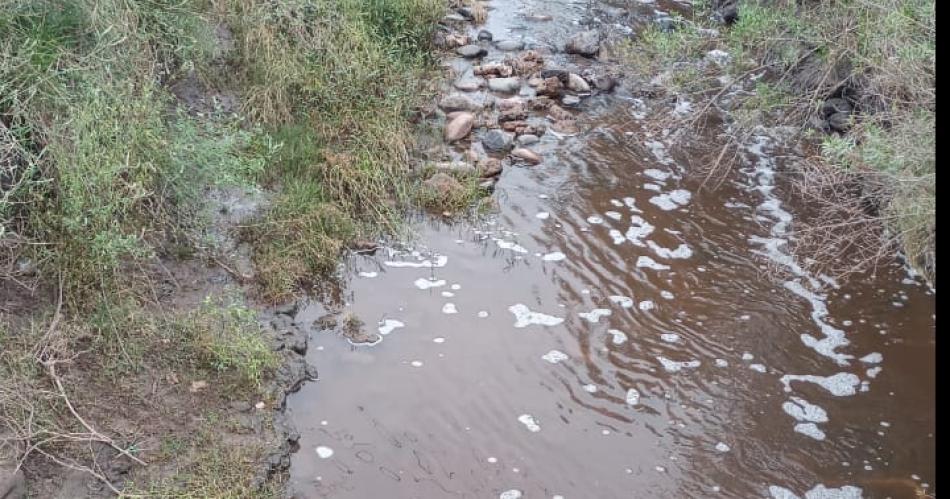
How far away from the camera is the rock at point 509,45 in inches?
394

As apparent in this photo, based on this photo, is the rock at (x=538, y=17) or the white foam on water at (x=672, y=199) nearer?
the white foam on water at (x=672, y=199)

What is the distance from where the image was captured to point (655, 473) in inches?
182

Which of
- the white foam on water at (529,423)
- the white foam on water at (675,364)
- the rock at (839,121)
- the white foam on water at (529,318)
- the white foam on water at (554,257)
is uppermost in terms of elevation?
the rock at (839,121)

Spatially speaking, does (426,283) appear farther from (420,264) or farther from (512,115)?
(512,115)

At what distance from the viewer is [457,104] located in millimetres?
8398

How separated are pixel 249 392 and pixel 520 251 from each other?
2.44 metres

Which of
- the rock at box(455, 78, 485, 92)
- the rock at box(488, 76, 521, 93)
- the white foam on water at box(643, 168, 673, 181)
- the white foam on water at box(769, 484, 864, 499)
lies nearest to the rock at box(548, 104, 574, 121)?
the rock at box(488, 76, 521, 93)

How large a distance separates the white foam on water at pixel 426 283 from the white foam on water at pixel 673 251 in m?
1.68

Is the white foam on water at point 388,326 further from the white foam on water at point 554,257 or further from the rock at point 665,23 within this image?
the rock at point 665,23

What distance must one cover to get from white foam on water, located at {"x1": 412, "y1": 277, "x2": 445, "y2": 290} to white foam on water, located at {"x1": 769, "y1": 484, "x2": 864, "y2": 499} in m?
2.59

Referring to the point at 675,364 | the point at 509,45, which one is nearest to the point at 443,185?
the point at 675,364

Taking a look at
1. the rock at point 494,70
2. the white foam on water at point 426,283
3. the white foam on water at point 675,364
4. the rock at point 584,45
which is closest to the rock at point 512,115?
the rock at point 494,70

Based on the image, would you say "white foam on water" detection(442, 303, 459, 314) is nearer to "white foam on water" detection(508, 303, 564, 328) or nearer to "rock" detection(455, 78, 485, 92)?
"white foam on water" detection(508, 303, 564, 328)

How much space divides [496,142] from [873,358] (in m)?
3.73
